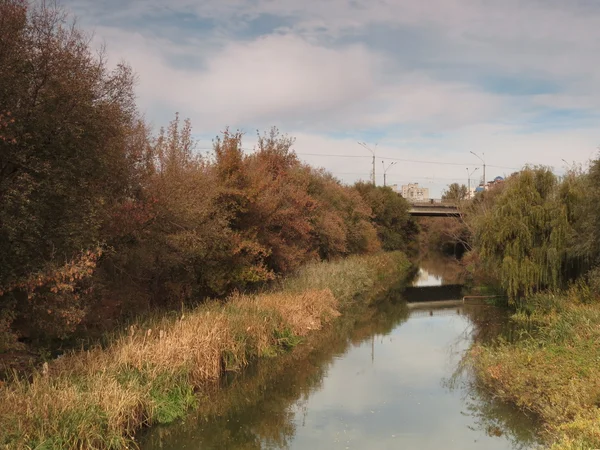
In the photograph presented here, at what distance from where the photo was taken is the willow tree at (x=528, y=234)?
76.0 feet

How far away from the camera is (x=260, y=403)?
44.3ft

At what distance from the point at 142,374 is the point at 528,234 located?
1865 centimetres

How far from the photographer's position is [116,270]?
56.0 feet

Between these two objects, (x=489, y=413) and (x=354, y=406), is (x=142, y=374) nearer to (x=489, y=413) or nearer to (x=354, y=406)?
(x=354, y=406)

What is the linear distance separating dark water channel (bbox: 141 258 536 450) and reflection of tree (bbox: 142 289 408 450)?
0.02 m

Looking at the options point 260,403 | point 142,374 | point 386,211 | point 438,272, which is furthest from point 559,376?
point 386,211

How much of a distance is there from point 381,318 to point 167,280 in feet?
38.4

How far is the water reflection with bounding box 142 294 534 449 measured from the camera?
11172 mm

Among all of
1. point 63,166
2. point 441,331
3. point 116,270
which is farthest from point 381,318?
point 63,166

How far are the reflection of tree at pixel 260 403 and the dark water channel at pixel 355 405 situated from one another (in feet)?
0.08

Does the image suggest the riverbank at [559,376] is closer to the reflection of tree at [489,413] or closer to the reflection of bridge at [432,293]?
the reflection of tree at [489,413]

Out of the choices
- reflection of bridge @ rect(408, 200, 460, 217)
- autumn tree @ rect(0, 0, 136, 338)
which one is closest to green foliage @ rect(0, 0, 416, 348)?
autumn tree @ rect(0, 0, 136, 338)

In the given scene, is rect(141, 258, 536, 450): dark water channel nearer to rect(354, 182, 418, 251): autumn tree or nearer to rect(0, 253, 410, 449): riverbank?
rect(0, 253, 410, 449): riverbank

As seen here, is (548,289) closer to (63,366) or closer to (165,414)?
(165,414)
